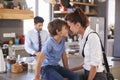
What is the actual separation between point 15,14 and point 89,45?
376 cm

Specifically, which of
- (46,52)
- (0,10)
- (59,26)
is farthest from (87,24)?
(0,10)

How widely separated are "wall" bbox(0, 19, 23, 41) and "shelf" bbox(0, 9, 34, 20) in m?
0.49

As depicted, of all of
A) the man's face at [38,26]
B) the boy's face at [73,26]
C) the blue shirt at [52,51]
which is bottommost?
the blue shirt at [52,51]

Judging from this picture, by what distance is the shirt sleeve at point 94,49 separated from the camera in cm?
198

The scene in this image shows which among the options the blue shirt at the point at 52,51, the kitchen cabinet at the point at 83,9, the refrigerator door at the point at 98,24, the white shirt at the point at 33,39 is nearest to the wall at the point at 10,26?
the kitchen cabinet at the point at 83,9

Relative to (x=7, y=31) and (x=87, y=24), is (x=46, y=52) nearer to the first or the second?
(x=87, y=24)

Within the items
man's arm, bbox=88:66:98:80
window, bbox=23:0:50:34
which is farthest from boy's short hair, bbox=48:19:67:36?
window, bbox=23:0:50:34

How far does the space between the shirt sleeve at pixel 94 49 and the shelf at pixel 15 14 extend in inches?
143

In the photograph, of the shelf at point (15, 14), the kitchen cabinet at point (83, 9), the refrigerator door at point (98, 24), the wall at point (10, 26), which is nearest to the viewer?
the shelf at point (15, 14)

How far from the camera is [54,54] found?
2203 mm

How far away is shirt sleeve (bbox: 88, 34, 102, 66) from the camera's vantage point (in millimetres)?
1979

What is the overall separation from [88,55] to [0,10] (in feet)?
11.8

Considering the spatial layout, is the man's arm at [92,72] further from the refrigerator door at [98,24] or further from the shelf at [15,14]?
the refrigerator door at [98,24]

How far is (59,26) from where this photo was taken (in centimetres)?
217
